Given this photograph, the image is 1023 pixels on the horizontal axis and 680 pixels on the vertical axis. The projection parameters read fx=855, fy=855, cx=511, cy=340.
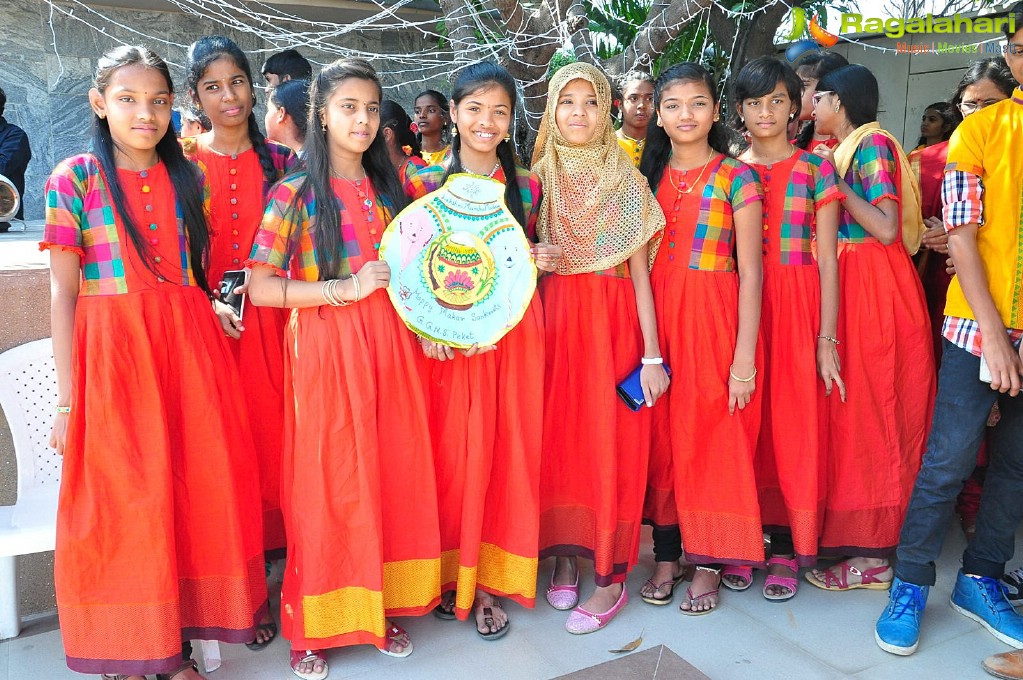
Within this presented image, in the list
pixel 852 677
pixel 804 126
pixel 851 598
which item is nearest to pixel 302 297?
pixel 852 677

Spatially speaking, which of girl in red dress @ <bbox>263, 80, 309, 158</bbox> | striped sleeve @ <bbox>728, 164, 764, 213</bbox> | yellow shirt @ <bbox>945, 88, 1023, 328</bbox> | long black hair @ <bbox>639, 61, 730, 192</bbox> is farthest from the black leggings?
girl in red dress @ <bbox>263, 80, 309, 158</bbox>

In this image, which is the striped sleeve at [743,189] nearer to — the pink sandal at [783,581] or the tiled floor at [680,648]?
the pink sandal at [783,581]

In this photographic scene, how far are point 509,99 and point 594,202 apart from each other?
395 millimetres

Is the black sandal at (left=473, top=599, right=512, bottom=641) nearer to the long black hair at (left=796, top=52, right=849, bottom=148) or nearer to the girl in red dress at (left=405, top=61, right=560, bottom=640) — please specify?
the girl in red dress at (left=405, top=61, right=560, bottom=640)

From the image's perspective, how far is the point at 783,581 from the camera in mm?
2873

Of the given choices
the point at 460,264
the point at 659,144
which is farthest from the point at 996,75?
the point at 460,264

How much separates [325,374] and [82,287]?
65 centimetres

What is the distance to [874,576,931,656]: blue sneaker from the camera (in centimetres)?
250

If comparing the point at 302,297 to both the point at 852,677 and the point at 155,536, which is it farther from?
the point at 852,677

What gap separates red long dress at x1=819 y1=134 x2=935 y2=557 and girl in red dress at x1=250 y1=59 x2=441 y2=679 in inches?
58.0

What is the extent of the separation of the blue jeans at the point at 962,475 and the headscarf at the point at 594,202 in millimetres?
959

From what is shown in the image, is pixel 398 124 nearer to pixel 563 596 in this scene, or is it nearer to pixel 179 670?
pixel 563 596

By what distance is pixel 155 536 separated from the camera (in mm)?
2186

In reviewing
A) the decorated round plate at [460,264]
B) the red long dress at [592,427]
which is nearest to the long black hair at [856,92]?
the red long dress at [592,427]
